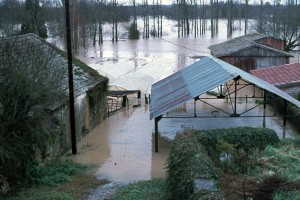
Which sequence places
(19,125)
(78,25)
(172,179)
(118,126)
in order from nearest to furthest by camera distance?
(172,179) < (19,125) < (118,126) < (78,25)

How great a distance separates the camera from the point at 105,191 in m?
14.7

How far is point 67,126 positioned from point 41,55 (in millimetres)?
4460

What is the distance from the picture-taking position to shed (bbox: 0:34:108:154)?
615 inches

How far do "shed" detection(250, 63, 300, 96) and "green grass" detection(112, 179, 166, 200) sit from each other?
16253mm

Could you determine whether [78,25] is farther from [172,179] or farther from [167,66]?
[172,179]

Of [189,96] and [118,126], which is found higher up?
[189,96]

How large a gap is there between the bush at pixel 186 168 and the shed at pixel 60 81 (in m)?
5.86

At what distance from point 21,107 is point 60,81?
328cm

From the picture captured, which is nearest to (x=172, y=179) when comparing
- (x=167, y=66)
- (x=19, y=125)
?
(x=19, y=125)

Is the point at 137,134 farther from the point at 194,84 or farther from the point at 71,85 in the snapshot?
the point at 71,85

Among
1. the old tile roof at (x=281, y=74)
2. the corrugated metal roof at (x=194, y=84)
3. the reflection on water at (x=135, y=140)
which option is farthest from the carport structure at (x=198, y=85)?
the old tile roof at (x=281, y=74)

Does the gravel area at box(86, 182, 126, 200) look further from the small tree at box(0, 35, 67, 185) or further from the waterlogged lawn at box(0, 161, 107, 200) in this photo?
the small tree at box(0, 35, 67, 185)

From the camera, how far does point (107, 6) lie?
101 meters

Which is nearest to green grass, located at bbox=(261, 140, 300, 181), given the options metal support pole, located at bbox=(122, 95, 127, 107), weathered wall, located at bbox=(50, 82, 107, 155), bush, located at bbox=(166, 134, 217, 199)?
bush, located at bbox=(166, 134, 217, 199)
